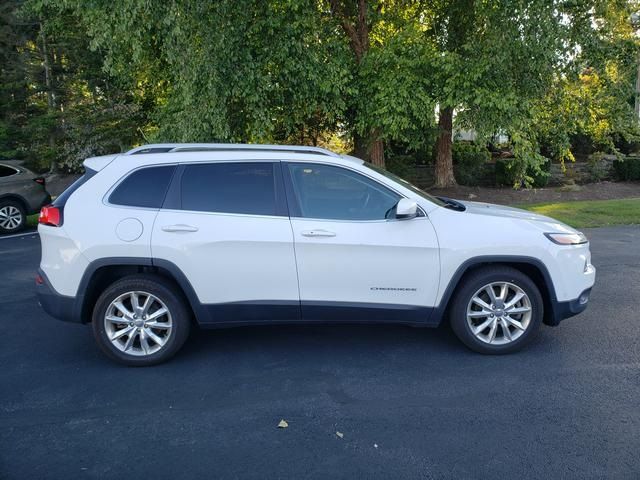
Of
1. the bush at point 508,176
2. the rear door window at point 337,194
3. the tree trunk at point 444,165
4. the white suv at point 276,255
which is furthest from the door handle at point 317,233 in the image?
the bush at point 508,176

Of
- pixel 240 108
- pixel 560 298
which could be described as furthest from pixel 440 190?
pixel 560 298

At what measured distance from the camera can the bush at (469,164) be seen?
19406 mm

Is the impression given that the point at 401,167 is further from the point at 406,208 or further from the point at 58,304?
the point at 58,304

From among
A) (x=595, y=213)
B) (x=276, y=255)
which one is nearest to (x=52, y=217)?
(x=276, y=255)

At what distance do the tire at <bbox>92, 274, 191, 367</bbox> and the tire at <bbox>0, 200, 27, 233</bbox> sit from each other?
8.37 m

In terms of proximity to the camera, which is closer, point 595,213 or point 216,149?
point 216,149

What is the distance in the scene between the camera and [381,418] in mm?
3670

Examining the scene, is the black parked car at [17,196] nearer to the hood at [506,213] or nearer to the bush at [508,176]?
the hood at [506,213]

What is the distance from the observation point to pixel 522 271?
475 cm

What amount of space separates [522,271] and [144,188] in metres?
3.26

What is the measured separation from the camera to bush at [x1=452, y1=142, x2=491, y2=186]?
19406 mm

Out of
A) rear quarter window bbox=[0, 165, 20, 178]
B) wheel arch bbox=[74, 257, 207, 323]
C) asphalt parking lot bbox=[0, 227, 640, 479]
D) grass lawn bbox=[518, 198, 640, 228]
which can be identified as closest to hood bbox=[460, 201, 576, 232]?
asphalt parking lot bbox=[0, 227, 640, 479]

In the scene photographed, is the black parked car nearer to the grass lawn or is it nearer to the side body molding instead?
the side body molding

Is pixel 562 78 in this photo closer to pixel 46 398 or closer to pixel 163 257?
pixel 163 257
